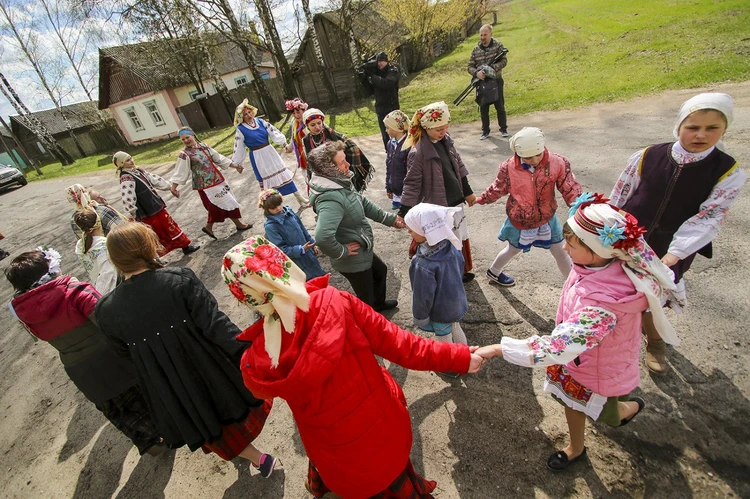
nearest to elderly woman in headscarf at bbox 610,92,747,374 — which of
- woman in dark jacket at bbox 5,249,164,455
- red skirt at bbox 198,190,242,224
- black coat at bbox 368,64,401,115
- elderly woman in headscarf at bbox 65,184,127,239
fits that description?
woman in dark jacket at bbox 5,249,164,455

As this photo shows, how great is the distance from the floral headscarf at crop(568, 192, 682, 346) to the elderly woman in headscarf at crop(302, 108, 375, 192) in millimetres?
3320

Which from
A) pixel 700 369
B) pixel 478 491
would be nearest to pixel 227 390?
pixel 478 491

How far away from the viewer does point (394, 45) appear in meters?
19.6

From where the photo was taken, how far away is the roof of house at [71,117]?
94.9 ft

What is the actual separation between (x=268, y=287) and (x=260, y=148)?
5417 mm

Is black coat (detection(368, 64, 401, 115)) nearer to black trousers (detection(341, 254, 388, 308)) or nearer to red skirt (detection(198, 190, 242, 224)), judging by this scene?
red skirt (detection(198, 190, 242, 224))

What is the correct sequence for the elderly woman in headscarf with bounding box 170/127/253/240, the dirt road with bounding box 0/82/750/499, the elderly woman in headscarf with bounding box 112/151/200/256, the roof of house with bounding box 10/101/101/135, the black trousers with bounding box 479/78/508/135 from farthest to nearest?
1. the roof of house with bounding box 10/101/101/135
2. the black trousers with bounding box 479/78/508/135
3. the elderly woman in headscarf with bounding box 170/127/253/240
4. the elderly woman in headscarf with bounding box 112/151/200/256
5. the dirt road with bounding box 0/82/750/499

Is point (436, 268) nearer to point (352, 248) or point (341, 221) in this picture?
point (352, 248)

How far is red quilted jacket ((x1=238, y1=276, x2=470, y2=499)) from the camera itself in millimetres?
1477

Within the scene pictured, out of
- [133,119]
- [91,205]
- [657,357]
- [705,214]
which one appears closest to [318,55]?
[91,205]

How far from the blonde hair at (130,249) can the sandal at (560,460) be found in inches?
111

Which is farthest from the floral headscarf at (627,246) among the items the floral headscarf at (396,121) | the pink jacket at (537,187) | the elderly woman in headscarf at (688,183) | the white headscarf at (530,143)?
the floral headscarf at (396,121)

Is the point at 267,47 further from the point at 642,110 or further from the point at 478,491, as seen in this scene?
the point at 478,491

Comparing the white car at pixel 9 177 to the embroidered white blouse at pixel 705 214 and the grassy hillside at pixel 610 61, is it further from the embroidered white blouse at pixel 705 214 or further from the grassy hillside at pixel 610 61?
the embroidered white blouse at pixel 705 214
